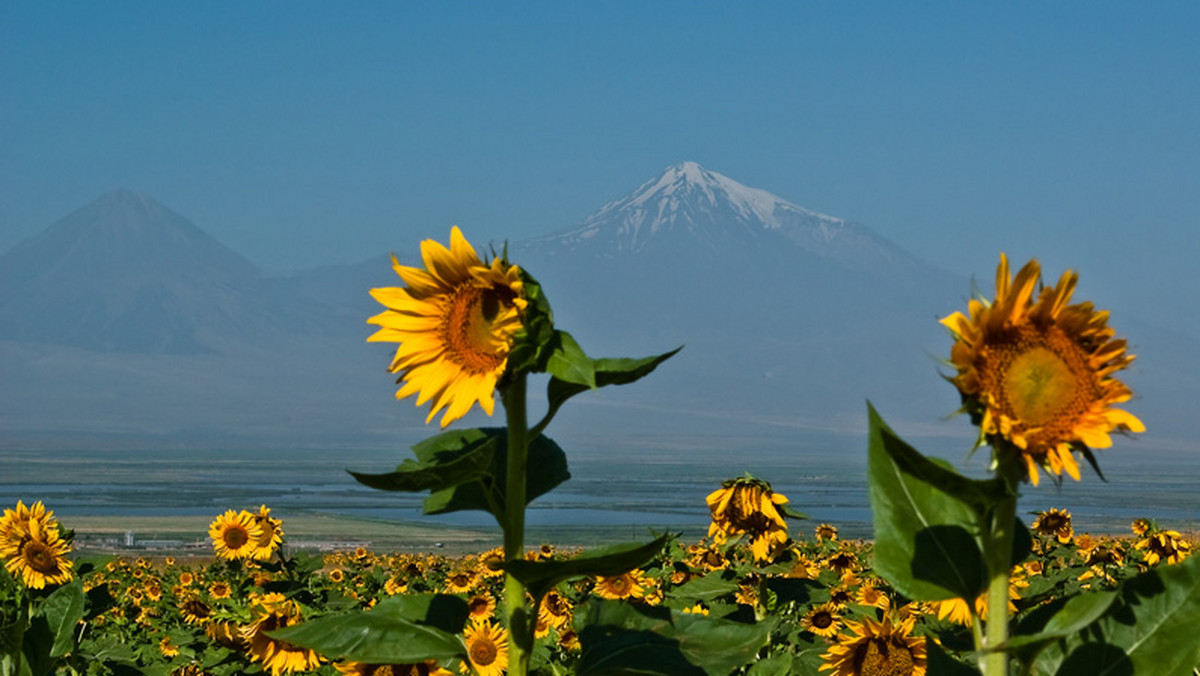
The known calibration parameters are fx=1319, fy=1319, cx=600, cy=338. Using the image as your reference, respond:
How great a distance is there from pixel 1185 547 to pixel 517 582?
393 inches

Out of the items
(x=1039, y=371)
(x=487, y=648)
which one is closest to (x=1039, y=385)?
(x=1039, y=371)

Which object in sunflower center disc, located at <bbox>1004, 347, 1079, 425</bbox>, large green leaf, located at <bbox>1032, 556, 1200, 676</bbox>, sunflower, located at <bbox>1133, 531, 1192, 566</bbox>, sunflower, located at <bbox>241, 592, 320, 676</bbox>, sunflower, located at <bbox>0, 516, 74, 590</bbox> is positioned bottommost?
sunflower, located at <bbox>241, 592, 320, 676</bbox>

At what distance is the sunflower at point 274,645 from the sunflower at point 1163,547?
7.03 metres

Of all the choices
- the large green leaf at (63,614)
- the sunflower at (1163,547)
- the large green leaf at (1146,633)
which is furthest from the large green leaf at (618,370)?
the sunflower at (1163,547)

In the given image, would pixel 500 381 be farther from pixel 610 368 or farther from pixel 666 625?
pixel 666 625

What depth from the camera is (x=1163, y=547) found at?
10617 mm

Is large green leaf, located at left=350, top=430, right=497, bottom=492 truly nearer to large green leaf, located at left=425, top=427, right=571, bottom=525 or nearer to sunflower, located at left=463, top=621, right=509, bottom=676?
large green leaf, located at left=425, top=427, right=571, bottom=525

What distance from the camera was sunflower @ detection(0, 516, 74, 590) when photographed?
23.8 feet

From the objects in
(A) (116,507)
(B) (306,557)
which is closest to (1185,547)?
(B) (306,557)

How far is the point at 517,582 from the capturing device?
94.6 inches

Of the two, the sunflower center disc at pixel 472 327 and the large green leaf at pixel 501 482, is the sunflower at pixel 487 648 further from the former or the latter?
the sunflower center disc at pixel 472 327

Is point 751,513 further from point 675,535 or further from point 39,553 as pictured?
point 675,535

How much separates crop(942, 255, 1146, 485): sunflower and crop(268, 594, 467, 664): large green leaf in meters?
1.06

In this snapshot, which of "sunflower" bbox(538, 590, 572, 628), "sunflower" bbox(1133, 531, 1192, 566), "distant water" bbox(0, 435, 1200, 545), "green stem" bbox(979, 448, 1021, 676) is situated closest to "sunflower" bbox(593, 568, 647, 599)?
"sunflower" bbox(538, 590, 572, 628)
